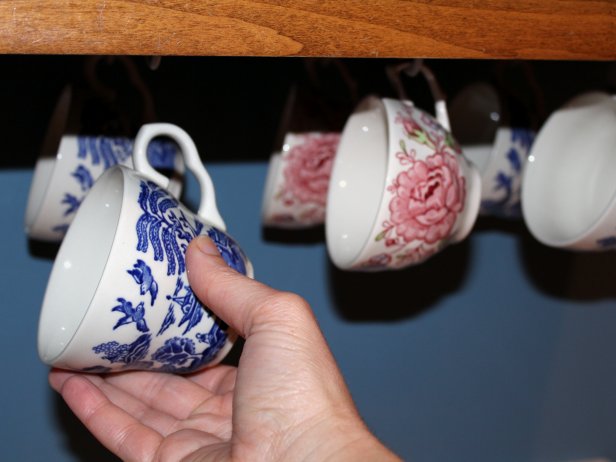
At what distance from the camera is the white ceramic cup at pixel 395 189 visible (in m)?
0.79

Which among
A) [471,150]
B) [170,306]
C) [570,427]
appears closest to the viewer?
[170,306]

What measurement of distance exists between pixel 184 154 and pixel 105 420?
24 centimetres

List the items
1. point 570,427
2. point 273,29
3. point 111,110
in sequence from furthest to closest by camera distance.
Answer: point 570,427 < point 111,110 < point 273,29

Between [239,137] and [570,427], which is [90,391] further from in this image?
[570,427]

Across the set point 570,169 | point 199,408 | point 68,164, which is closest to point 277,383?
point 199,408

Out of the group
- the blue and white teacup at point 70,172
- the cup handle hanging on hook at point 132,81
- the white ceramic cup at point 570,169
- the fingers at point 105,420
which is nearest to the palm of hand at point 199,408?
the fingers at point 105,420

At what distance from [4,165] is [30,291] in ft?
0.42

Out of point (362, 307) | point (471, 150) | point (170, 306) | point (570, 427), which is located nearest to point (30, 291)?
point (170, 306)

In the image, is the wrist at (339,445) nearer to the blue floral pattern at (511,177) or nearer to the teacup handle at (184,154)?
the teacup handle at (184,154)

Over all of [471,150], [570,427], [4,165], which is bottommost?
[570,427]

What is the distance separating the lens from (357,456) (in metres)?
0.64

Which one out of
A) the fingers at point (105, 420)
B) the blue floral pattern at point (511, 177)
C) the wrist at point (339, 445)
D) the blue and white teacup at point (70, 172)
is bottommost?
the fingers at point (105, 420)

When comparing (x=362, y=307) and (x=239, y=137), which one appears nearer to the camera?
(x=239, y=137)

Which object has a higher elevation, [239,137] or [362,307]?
[239,137]
